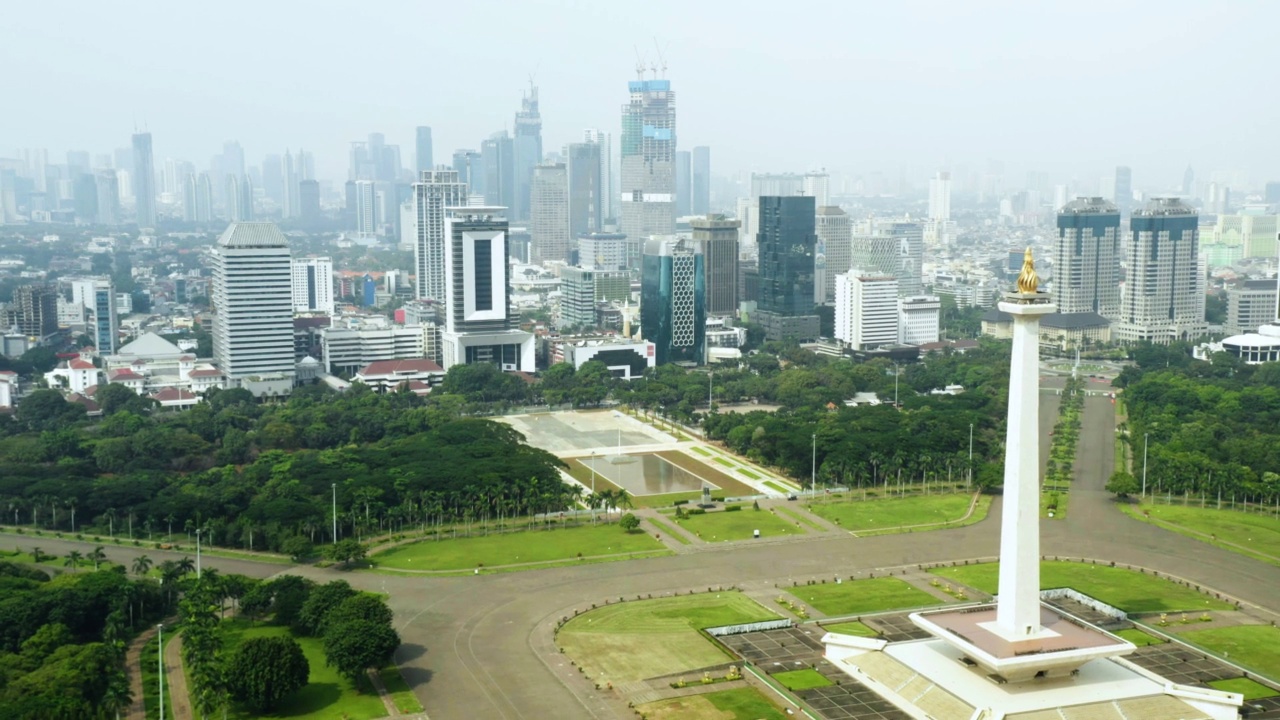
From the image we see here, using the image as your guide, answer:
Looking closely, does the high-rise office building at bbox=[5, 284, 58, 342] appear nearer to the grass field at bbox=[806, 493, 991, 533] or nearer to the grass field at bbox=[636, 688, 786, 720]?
the grass field at bbox=[806, 493, 991, 533]

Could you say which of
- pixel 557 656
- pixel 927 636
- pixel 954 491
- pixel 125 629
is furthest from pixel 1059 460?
pixel 125 629

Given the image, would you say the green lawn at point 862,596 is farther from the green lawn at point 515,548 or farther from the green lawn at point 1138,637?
the green lawn at point 515,548

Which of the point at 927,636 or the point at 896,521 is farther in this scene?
the point at 896,521

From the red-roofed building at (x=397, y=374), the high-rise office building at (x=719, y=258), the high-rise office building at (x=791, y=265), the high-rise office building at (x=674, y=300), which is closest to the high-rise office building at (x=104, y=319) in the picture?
the red-roofed building at (x=397, y=374)

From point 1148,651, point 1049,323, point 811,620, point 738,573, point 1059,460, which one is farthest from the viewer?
point 1049,323

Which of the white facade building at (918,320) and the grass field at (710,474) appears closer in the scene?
the grass field at (710,474)

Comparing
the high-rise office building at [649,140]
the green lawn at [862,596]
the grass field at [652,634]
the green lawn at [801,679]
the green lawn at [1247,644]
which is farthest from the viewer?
the high-rise office building at [649,140]

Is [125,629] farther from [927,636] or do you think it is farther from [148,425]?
[148,425]

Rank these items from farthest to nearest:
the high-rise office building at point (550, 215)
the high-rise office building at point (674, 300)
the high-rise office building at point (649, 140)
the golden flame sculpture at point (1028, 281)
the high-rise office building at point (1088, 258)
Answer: the high-rise office building at point (649, 140) → the high-rise office building at point (550, 215) → the high-rise office building at point (1088, 258) → the high-rise office building at point (674, 300) → the golden flame sculpture at point (1028, 281)
